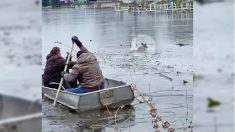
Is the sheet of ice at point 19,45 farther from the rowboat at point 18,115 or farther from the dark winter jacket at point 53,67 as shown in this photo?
the dark winter jacket at point 53,67

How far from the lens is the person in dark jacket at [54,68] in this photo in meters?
6.51

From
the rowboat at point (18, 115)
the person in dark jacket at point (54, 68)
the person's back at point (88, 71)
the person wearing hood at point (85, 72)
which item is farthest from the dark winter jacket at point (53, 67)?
the rowboat at point (18, 115)

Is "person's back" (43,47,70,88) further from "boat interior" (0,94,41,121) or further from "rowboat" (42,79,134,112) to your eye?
"boat interior" (0,94,41,121)

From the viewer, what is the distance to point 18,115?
1251 millimetres

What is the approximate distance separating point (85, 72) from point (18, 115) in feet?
15.7

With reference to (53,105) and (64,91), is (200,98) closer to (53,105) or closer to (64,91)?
(64,91)

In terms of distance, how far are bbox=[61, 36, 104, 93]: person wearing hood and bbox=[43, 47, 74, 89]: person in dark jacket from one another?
411 millimetres

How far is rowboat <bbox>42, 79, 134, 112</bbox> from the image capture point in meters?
5.97

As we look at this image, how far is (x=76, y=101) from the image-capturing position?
5996 mm

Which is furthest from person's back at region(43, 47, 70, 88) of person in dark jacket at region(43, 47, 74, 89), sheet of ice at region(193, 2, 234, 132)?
sheet of ice at region(193, 2, 234, 132)

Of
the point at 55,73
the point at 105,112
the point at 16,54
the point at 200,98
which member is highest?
the point at 16,54

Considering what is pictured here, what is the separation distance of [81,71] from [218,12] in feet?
16.1

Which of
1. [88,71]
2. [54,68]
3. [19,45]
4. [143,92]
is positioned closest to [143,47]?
[143,92]

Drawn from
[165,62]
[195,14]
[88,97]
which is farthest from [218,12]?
[165,62]
